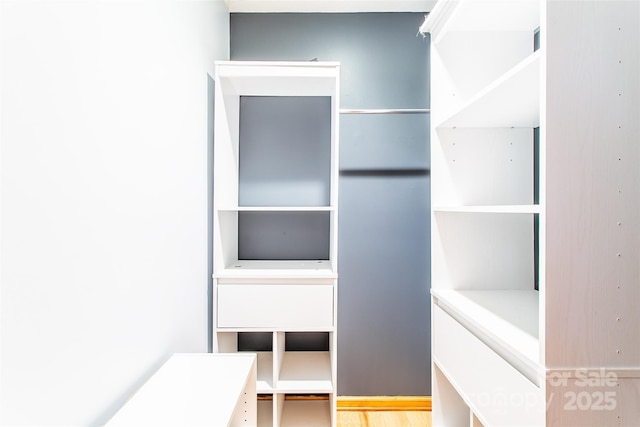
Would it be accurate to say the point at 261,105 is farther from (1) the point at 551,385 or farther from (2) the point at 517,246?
(1) the point at 551,385

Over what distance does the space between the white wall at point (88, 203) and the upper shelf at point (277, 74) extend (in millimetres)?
397

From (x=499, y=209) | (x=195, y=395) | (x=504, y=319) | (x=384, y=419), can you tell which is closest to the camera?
(x=195, y=395)

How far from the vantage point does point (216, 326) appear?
169 centimetres

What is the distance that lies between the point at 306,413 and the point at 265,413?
0.75ft

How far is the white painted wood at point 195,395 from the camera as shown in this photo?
86 centimetres

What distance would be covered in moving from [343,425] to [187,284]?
1.23 m

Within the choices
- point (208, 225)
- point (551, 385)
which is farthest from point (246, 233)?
point (551, 385)

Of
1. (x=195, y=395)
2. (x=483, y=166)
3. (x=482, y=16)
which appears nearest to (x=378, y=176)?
(x=483, y=166)

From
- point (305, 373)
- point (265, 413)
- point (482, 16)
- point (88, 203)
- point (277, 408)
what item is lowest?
point (265, 413)

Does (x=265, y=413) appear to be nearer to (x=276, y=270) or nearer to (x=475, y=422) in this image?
(x=276, y=270)

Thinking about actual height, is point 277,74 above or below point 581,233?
above

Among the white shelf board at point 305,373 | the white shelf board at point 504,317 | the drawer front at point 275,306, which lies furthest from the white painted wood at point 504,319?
the white shelf board at point 305,373

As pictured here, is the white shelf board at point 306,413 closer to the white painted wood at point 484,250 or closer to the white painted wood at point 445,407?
the white painted wood at point 445,407

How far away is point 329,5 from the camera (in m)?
2.03
